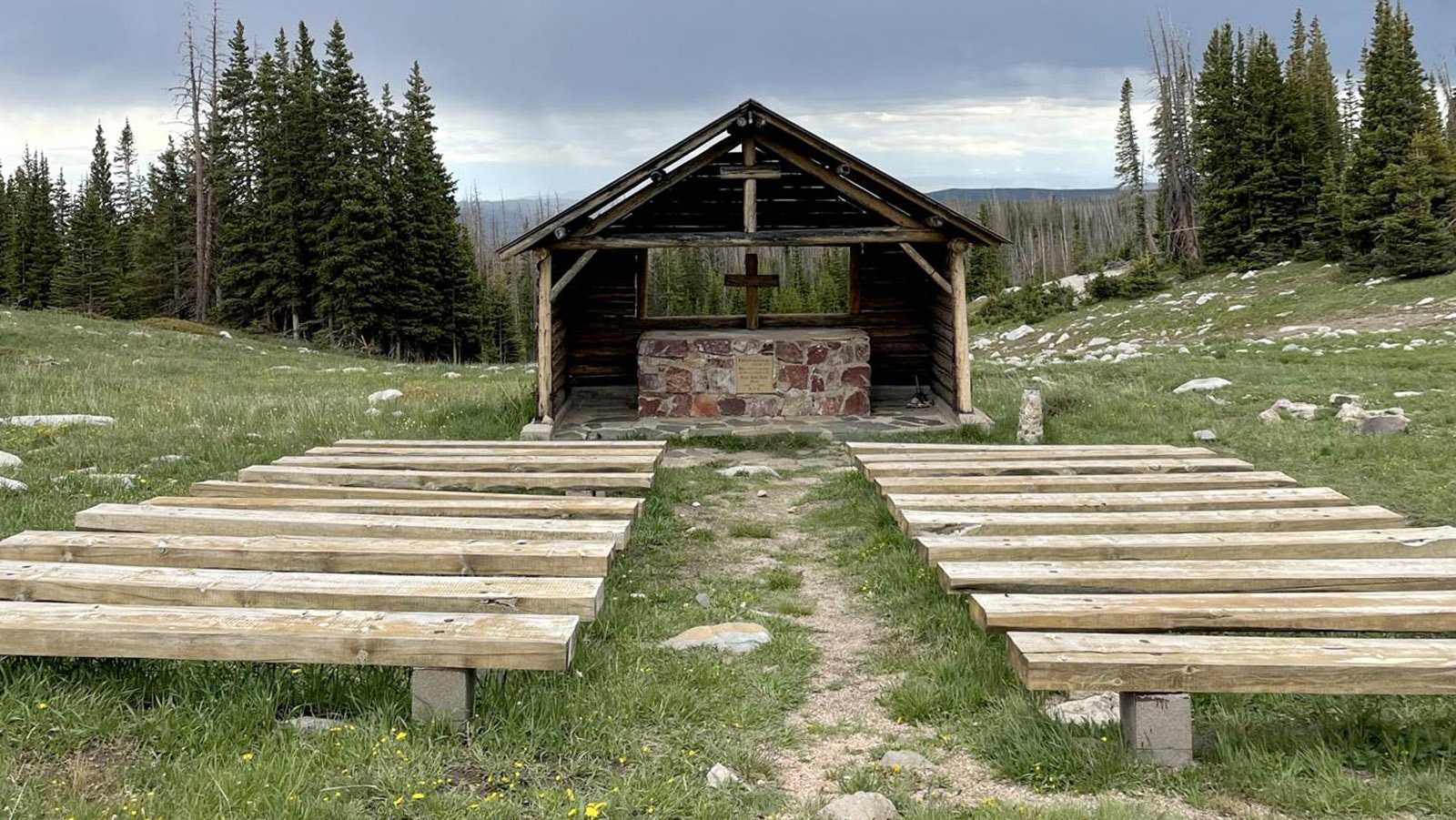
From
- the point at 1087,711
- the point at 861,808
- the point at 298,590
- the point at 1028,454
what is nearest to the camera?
the point at 861,808

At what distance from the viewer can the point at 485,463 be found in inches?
262

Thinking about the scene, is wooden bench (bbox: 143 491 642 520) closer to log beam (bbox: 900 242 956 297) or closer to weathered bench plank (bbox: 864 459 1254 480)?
weathered bench plank (bbox: 864 459 1254 480)

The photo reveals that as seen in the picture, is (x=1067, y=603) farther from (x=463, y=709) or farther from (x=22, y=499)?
(x=22, y=499)

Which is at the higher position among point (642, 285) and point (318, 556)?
point (642, 285)

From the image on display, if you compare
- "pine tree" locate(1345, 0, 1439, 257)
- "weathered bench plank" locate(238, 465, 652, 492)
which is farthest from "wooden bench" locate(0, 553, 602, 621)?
"pine tree" locate(1345, 0, 1439, 257)

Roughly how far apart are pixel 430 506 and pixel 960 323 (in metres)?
8.12

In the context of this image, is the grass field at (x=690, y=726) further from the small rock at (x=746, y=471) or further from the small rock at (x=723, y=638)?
the small rock at (x=746, y=471)

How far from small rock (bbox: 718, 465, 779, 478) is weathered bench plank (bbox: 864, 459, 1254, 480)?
2.71 meters

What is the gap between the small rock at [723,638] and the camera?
14.4 ft

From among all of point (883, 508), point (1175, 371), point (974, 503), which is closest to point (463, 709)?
point (974, 503)

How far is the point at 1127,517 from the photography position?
16.3ft

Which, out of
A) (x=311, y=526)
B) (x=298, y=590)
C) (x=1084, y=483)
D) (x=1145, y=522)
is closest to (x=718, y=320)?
(x=1084, y=483)

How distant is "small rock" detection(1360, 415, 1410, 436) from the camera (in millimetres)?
9356

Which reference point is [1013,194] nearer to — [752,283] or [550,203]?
[550,203]
